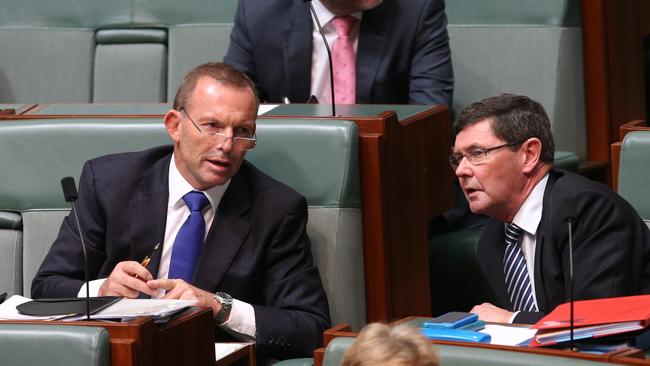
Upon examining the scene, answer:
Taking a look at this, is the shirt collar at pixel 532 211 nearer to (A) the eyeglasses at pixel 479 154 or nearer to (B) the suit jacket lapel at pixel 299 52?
(A) the eyeglasses at pixel 479 154

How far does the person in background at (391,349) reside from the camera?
0.81 meters

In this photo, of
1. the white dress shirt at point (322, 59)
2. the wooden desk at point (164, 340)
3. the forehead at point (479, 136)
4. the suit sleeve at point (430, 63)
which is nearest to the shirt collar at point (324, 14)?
the white dress shirt at point (322, 59)

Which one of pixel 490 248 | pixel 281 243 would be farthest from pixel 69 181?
pixel 490 248

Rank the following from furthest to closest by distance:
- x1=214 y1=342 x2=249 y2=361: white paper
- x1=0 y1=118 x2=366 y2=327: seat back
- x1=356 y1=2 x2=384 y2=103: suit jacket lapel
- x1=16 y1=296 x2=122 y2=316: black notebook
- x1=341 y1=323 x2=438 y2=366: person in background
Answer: x1=356 y1=2 x2=384 y2=103: suit jacket lapel < x1=0 y1=118 x2=366 y2=327: seat back < x1=214 y1=342 x2=249 y2=361: white paper < x1=16 y1=296 x2=122 y2=316: black notebook < x1=341 y1=323 x2=438 y2=366: person in background

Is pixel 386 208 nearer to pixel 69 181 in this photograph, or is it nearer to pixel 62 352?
pixel 69 181

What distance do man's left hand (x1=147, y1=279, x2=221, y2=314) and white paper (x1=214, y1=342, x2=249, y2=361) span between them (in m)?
0.05

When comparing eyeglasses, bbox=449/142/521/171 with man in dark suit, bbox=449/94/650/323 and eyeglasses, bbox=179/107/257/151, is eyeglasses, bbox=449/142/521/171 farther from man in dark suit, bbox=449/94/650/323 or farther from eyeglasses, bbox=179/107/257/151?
eyeglasses, bbox=179/107/257/151

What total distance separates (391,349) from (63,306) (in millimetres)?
607

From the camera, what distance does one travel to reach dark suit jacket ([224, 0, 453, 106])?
2.12 metres

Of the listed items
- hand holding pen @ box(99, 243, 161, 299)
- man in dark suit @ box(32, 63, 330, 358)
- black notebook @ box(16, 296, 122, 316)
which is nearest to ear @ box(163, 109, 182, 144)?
man in dark suit @ box(32, 63, 330, 358)

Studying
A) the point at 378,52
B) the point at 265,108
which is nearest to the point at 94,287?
the point at 265,108

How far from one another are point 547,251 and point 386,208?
26 cm

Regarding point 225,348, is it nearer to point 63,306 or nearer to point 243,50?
point 63,306

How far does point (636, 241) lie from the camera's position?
1.46 metres
